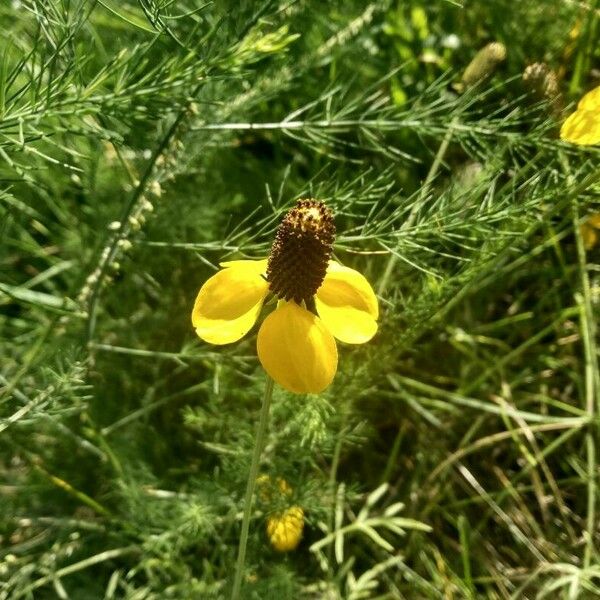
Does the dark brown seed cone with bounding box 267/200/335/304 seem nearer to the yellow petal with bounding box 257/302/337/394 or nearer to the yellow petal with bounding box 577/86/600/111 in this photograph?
the yellow petal with bounding box 257/302/337/394

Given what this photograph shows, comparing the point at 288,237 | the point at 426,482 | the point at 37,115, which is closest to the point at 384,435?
the point at 426,482

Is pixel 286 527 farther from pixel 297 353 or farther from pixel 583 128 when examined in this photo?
pixel 583 128

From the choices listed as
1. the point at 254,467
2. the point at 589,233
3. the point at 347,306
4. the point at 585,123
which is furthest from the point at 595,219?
the point at 254,467

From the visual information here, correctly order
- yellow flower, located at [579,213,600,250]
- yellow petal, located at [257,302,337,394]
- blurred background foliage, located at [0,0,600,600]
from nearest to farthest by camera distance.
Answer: yellow petal, located at [257,302,337,394], blurred background foliage, located at [0,0,600,600], yellow flower, located at [579,213,600,250]

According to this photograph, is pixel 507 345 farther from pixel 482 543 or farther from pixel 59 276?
pixel 59 276

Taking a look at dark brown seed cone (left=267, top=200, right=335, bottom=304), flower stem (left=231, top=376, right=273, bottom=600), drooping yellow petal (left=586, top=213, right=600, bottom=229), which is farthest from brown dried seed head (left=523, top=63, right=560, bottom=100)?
flower stem (left=231, top=376, right=273, bottom=600)

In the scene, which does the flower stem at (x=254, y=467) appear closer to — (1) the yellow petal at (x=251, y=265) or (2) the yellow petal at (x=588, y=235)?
(1) the yellow petal at (x=251, y=265)

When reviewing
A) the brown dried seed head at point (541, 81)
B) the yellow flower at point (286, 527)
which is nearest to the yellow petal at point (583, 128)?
the brown dried seed head at point (541, 81)

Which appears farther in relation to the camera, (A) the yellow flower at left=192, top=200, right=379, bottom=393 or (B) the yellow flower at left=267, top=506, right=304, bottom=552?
(B) the yellow flower at left=267, top=506, right=304, bottom=552
